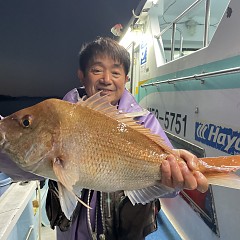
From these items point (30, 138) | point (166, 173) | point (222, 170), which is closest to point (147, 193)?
point (166, 173)

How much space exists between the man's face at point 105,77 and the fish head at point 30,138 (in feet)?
1.90

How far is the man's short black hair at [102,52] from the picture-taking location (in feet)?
5.53

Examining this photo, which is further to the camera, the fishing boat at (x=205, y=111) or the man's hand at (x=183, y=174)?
the fishing boat at (x=205, y=111)

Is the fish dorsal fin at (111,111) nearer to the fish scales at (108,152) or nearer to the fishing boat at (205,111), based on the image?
the fish scales at (108,152)

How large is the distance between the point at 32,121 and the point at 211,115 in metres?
1.92

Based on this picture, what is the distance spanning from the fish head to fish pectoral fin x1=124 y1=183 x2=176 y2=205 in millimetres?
449

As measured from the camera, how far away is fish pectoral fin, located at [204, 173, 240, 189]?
1.08 m

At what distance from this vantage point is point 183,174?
121 cm

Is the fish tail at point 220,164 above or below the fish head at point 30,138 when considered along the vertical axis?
below

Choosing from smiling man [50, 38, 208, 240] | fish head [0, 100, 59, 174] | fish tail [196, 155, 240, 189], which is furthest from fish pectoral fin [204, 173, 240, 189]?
fish head [0, 100, 59, 174]

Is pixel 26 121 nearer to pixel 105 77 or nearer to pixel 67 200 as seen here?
pixel 67 200

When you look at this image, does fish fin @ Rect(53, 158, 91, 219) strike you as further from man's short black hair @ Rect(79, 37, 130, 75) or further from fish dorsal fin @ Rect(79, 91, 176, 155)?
man's short black hair @ Rect(79, 37, 130, 75)

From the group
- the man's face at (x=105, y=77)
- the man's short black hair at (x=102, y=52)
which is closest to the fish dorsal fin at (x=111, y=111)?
the man's face at (x=105, y=77)

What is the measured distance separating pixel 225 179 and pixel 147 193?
1.20 ft
